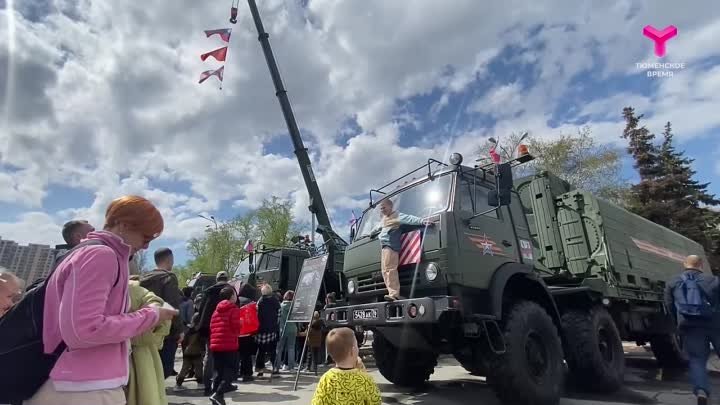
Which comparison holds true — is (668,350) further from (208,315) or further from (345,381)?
(208,315)

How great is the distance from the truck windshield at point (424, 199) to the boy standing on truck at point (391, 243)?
32cm

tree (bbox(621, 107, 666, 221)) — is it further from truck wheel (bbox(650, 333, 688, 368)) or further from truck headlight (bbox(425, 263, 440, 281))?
truck headlight (bbox(425, 263, 440, 281))

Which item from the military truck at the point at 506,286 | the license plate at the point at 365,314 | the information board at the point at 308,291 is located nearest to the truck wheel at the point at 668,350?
the military truck at the point at 506,286

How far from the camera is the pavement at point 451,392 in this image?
5.29 metres

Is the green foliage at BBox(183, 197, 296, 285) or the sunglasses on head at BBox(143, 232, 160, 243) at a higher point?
the green foliage at BBox(183, 197, 296, 285)

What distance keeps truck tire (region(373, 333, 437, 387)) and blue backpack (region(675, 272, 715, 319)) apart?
3134 millimetres

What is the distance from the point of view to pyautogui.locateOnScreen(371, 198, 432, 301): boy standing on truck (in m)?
4.41

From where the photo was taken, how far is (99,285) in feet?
5.23

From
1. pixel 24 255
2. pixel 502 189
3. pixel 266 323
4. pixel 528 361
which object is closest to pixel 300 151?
pixel 266 323

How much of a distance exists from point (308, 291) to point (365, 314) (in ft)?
9.58

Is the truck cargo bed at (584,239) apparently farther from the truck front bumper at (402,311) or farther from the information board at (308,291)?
the information board at (308,291)

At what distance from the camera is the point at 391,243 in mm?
4586

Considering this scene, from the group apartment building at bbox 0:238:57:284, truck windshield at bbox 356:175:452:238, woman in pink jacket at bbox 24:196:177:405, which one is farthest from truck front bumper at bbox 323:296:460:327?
apartment building at bbox 0:238:57:284

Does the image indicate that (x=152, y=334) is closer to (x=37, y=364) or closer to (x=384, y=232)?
(x=37, y=364)
